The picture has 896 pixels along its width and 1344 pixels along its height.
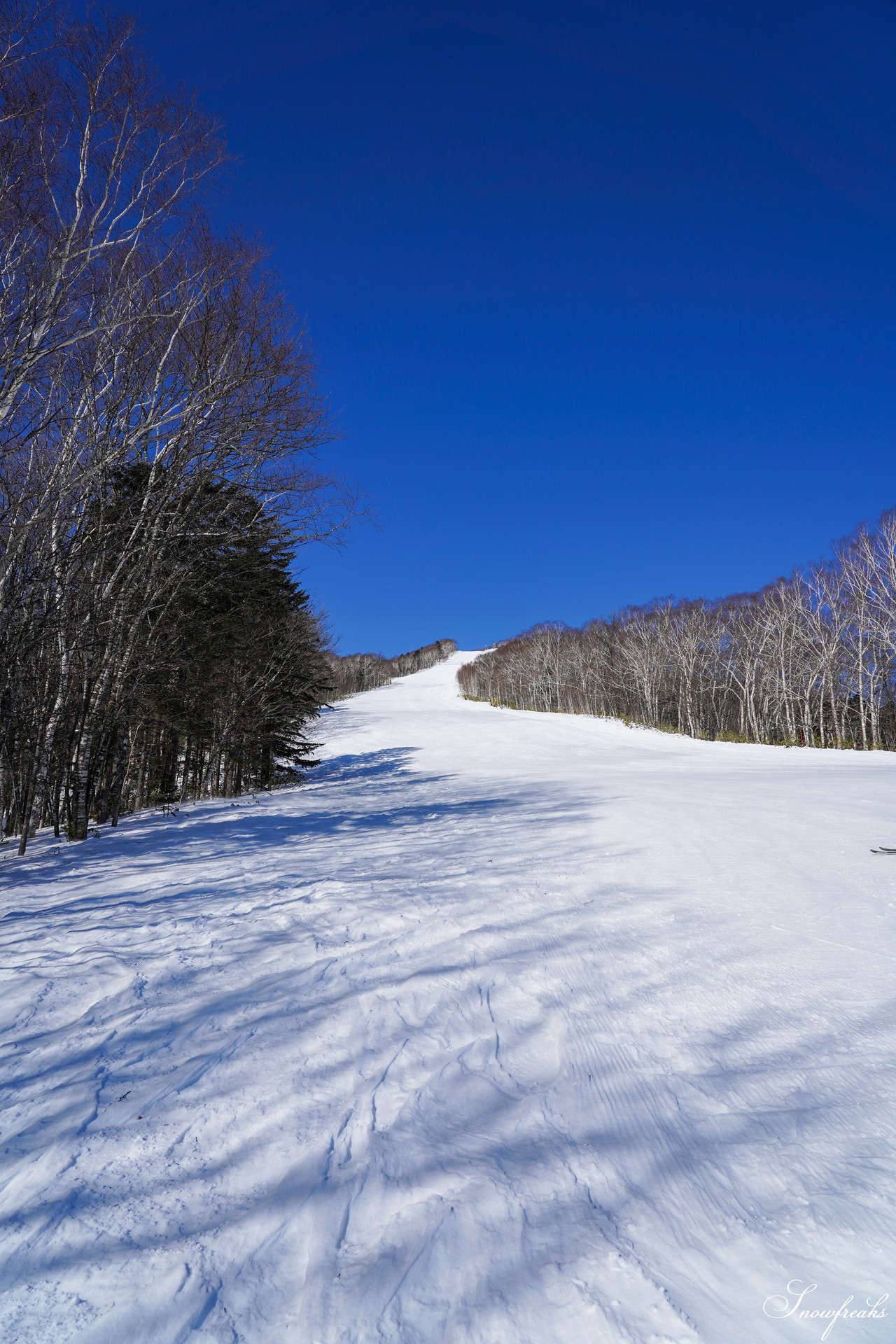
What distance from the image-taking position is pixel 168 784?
10.7 meters

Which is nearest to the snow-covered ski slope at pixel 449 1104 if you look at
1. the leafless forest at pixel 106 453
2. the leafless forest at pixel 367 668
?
the leafless forest at pixel 106 453

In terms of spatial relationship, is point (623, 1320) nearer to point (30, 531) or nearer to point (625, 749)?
point (30, 531)

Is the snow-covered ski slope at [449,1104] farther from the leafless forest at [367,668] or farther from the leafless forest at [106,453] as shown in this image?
the leafless forest at [367,668]

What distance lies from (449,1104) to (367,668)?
71601 mm

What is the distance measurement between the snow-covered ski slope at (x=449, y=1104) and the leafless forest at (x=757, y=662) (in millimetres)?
19953

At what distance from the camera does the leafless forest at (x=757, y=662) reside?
23.7 meters

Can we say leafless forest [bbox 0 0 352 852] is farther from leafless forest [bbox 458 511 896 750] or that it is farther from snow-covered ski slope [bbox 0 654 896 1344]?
leafless forest [bbox 458 511 896 750]

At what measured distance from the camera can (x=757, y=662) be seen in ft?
103

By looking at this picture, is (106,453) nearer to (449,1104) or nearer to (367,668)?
(449,1104)

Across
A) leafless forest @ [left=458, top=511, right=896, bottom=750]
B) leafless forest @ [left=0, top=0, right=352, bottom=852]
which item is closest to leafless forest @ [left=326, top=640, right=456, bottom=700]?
leafless forest @ [left=0, top=0, right=352, bottom=852]

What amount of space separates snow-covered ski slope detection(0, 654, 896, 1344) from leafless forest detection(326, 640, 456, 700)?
16119mm

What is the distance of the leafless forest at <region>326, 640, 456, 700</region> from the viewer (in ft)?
193

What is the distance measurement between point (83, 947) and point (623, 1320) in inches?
120

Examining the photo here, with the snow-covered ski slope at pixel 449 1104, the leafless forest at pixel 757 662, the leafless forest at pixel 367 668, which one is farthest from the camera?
the leafless forest at pixel 367 668
